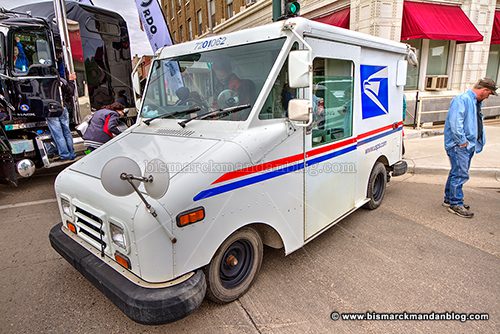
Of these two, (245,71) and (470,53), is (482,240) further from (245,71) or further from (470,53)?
(470,53)

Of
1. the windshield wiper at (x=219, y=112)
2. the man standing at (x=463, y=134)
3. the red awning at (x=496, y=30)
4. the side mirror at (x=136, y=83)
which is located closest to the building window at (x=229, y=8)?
the red awning at (x=496, y=30)

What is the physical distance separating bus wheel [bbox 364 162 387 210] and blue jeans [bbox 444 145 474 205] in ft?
3.02

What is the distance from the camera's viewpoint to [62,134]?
20.6 feet

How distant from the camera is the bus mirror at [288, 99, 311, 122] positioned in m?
2.56

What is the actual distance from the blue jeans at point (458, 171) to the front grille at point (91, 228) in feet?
15.1

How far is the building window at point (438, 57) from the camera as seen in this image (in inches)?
478

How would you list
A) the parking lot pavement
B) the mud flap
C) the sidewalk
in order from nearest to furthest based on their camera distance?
the parking lot pavement → the mud flap → the sidewalk

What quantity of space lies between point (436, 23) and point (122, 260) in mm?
11926

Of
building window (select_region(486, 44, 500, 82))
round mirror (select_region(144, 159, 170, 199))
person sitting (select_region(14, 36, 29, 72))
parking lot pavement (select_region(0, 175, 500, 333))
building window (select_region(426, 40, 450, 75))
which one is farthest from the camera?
building window (select_region(486, 44, 500, 82))

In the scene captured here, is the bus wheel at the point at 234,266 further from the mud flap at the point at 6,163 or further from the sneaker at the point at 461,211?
the mud flap at the point at 6,163

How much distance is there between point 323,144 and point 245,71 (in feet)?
3.68

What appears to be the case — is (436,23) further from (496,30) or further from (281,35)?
(281,35)

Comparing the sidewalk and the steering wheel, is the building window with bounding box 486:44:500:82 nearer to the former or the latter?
the sidewalk

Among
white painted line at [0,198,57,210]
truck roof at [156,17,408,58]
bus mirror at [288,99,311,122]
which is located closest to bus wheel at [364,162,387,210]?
truck roof at [156,17,408,58]
